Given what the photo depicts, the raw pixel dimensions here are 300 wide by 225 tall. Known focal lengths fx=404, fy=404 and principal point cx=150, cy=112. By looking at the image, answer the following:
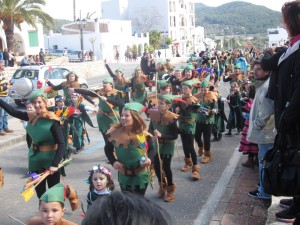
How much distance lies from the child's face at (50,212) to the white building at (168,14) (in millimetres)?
72611

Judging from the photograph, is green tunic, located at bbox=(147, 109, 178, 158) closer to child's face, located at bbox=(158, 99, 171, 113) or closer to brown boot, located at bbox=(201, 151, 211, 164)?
child's face, located at bbox=(158, 99, 171, 113)

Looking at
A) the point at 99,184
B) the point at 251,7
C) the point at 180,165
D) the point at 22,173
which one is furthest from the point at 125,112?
the point at 251,7

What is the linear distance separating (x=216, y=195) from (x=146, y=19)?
8414 cm

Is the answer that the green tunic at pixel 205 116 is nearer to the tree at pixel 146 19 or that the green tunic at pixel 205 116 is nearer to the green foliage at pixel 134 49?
the green foliage at pixel 134 49

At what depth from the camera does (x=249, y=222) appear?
461 cm

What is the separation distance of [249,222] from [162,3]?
3260 inches

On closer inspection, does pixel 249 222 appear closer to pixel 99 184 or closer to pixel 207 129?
pixel 99 184

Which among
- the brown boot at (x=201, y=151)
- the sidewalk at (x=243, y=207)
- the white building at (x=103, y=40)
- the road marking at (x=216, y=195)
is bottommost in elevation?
the road marking at (x=216, y=195)

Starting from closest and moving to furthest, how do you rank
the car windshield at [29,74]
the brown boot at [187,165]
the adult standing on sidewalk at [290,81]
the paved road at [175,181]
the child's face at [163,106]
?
the adult standing on sidewalk at [290,81], the paved road at [175,181], the child's face at [163,106], the brown boot at [187,165], the car windshield at [29,74]

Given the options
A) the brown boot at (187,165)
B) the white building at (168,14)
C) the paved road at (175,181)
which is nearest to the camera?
the paved road at (175,181)

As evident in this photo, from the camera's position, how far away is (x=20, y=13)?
2730 centimetres

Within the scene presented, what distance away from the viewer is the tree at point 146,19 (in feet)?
279

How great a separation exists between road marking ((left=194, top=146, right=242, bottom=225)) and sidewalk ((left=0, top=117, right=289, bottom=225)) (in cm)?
10

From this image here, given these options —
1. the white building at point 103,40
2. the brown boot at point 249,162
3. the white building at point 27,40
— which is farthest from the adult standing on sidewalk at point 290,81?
the white building at point 103,40
